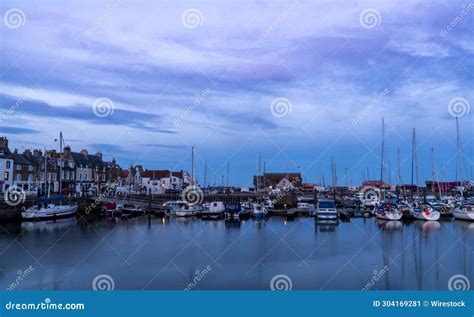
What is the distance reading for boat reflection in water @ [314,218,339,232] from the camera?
3617 cm

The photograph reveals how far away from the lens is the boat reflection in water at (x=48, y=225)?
3447 centimetres

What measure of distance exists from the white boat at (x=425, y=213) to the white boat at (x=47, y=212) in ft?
110

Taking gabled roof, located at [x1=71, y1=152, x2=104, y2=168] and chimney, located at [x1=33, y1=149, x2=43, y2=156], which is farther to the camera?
gabled roof, located at [x1=71, y1=152, x2=104, y2=168]

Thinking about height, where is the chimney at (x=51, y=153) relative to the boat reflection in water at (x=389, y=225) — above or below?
above

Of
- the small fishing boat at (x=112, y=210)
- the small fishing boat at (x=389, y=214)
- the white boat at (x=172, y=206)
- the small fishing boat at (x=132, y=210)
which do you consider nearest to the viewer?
the small fishing boat at (x=389, y=214)

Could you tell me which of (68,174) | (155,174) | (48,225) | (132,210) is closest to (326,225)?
(132,210)

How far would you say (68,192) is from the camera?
186ft

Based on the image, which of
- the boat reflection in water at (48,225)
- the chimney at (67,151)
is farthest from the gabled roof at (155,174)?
the boat reflection in water at (48,225)

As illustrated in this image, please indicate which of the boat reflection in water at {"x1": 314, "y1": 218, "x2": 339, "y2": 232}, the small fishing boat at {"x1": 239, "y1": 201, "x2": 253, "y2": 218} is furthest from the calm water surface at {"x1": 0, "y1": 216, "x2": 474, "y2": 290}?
the small fishing boat at {"x1": 239, "y1": 201, "x2": 253, "y2": 218}

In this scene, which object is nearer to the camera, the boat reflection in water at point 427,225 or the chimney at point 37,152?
the boat reflection in water at point 427,225

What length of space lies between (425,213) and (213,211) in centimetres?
2043

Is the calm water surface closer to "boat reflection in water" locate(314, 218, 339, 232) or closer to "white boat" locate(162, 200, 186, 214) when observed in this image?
"boat reflection in water" locate(314, 218, 339, 232)

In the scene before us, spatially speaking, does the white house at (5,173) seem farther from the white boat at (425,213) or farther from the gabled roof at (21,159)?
the white boat at (425,213)

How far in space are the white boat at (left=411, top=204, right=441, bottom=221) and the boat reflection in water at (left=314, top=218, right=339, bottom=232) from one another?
836 centimetres
